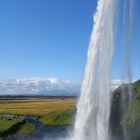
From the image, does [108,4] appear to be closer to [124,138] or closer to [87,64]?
[87,64]

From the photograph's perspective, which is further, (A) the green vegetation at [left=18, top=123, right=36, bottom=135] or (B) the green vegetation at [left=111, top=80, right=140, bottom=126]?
(A) the green vegetation at [left=18, top=123, right=36, bottom=135]

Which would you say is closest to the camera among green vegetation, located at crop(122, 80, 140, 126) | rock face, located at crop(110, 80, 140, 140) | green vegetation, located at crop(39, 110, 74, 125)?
rock face, located at crop(110, 80, 140, 140)

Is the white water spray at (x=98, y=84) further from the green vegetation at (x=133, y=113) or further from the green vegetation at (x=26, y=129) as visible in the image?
the green vegetation at (x=26, y=129)

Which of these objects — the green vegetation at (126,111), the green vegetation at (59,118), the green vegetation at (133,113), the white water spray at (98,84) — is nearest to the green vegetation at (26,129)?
the green vegetation at (59,118)

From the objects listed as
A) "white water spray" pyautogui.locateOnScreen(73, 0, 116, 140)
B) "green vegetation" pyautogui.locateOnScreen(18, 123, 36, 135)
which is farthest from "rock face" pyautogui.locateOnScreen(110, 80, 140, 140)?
"white water spray" pyautogui.locateOnScreen(73, 0, 116, 140)

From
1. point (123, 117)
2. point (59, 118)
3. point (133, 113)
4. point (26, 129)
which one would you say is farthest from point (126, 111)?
point (59, 118)

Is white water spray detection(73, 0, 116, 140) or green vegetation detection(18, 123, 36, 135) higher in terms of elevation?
white water spray detection(73, 0, 116, 140)

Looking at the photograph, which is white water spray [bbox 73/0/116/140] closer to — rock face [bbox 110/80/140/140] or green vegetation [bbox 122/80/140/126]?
rock face [bbox 110/80/140/140]

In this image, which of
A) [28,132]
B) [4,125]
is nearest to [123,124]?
[28,132]
